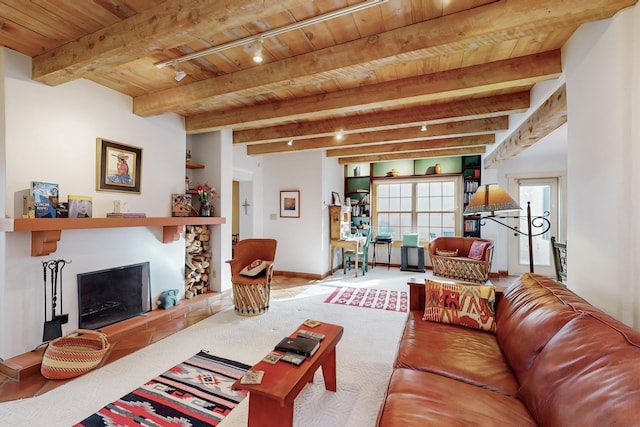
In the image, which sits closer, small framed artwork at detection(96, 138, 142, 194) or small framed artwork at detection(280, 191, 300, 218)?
small framed artwork at detection(96, 138, 142, 194)

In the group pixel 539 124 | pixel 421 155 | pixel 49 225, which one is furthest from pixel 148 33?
pixel 421 155

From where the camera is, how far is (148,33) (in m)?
1.82

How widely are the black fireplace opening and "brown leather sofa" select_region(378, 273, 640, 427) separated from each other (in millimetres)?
2918

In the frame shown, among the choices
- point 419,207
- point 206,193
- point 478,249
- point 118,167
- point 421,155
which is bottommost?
point 478,249

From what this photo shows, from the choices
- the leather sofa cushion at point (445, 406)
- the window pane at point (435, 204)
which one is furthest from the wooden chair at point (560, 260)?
the window pane at point (435, 204)

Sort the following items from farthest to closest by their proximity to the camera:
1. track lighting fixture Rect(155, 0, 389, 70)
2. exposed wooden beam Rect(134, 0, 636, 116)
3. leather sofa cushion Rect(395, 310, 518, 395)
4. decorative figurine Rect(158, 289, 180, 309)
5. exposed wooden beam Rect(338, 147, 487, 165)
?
exposed wooden beam Rect(338, 147, 487, 165) < decorative figurine Rect(158, 289, 180, 309) < track lighting fixture Rect(155, 0, 389, 70) < exposed wooden beam Rect(134, 0, 636, 116) < leather sofa cushion Rect(395, 310, 518, 395)

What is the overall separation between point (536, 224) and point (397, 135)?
142 inches

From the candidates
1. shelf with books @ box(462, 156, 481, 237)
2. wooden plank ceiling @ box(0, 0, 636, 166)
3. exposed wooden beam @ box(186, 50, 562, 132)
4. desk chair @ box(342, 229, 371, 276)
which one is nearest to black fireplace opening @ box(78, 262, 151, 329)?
wooden plank ceiling @ box(0, 0, 636, 166)

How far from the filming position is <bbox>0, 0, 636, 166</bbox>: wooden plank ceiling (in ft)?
5.62

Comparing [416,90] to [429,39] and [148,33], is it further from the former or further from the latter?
[148,33]

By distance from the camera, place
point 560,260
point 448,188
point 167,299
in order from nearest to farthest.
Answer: point 560,260
point 167,299
point 448,188

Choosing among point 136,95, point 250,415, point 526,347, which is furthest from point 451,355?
point 136,95

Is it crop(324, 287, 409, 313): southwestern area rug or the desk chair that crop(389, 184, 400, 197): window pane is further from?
crop(324, 287, 409, 313): southwestern area rug

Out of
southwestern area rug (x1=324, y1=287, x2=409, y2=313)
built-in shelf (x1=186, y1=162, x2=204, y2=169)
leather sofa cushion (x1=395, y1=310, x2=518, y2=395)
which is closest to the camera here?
leather sofa cushion (x1=395, y1=310, x2=518, y2=395)
